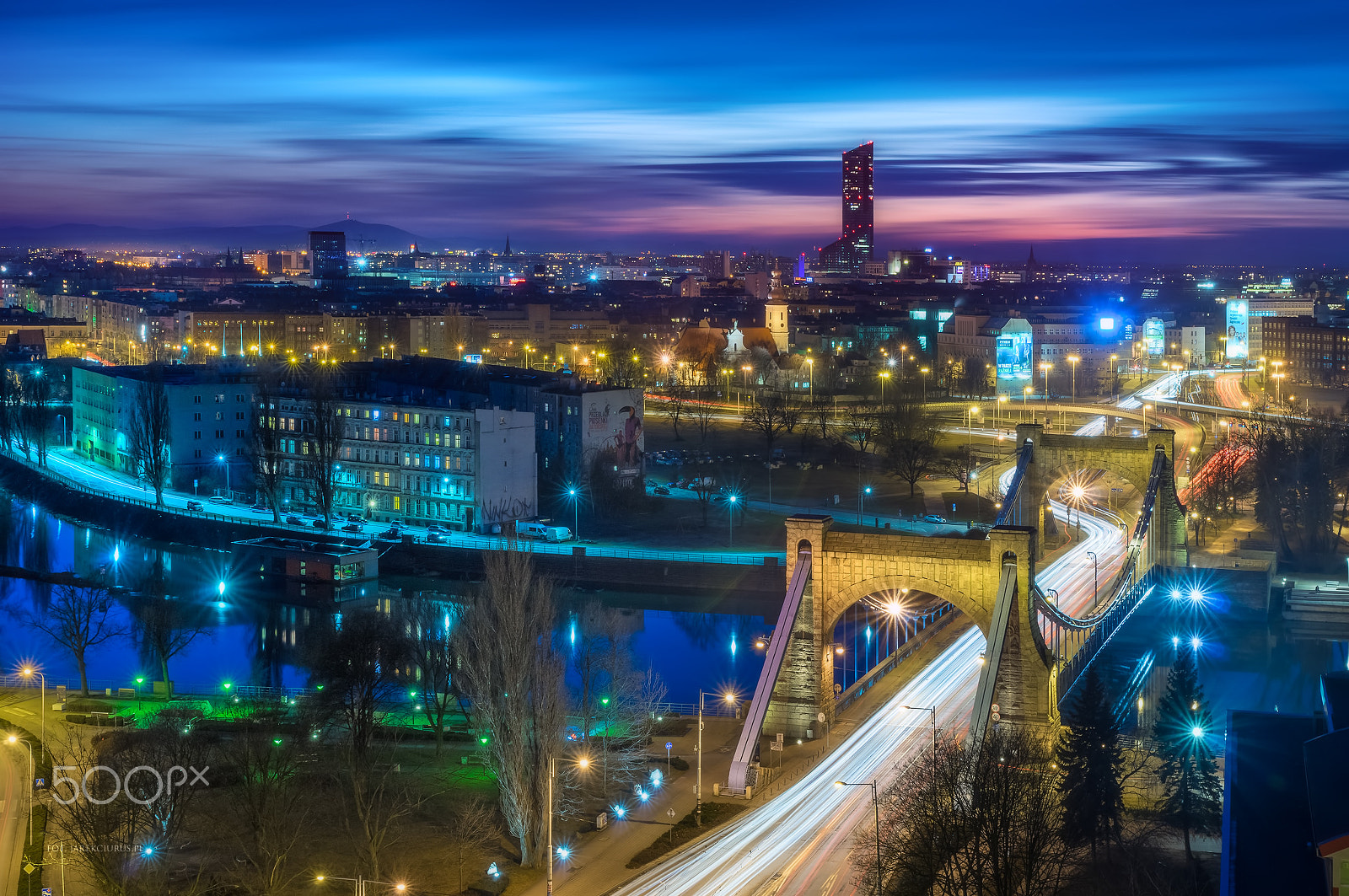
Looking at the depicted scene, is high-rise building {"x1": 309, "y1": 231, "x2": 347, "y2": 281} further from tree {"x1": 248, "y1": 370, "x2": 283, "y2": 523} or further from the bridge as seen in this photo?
the bridge

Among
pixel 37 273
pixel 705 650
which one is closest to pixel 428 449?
pixel 705 650

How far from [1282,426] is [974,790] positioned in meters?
31.5

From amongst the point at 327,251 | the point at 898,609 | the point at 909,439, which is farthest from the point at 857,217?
the point at 898,609

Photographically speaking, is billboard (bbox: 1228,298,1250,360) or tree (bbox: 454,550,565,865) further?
billboard (bbox: 1228,298,1250,360)

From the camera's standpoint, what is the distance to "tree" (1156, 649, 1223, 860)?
15820 millimetres

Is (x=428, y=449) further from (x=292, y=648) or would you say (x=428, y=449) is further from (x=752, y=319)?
(x=752, y=319)

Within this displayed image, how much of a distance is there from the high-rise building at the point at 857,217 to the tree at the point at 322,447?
444ft

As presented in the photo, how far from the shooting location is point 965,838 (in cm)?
1319

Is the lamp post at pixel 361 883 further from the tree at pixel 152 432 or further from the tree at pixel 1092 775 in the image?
the tree at pixel 152 432

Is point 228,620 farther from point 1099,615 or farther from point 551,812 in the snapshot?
point 1099,615

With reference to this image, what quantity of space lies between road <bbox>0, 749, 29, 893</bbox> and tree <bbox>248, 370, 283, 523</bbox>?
18.9 metres

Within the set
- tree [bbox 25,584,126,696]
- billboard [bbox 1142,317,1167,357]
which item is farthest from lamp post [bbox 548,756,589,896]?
billboard [bbox 1142,317,1167,357]

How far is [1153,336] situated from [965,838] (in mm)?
68346

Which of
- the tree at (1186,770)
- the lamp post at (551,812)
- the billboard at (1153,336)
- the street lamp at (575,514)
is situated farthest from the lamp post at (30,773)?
the billboard at (1153,336)
